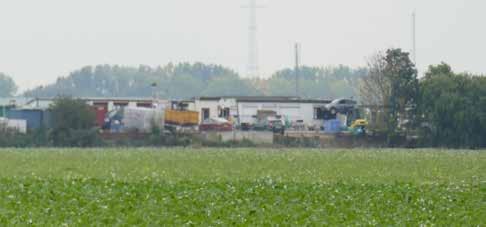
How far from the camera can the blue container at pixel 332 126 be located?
85387 mm

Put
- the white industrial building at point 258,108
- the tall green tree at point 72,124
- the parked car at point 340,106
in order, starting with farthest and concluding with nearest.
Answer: the parked car at point 340,106
the white industrial building at point 258,108
the tall green tree at point 72,124

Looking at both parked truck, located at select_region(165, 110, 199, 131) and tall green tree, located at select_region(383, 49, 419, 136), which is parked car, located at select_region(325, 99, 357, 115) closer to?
tall green tree, located at select_region(383, 49, 419, 136)

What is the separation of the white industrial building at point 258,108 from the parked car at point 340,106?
2.07ft

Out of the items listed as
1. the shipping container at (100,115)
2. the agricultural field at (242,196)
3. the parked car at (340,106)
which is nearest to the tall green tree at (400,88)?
the parked car at (340,106)

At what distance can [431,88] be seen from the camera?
76625 mm

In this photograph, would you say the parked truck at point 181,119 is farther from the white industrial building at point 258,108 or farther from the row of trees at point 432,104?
the row of trees at point 432,104

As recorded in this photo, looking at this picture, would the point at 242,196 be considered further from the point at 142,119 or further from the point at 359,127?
the point at 359,127

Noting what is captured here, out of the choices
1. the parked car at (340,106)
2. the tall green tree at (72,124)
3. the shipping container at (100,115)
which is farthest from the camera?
the parked car at (340,106)

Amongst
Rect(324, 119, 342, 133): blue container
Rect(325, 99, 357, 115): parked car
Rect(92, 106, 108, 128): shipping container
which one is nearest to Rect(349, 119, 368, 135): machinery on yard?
Rect(324, 119, 342, 133): blue container

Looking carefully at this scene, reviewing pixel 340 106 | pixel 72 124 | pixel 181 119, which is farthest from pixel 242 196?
pixel 340 106

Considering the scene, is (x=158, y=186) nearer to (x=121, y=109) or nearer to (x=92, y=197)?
(x=92, y=197)

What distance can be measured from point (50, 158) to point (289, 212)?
29219 mm

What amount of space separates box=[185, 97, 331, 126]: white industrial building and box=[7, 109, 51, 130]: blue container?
13024 millimetres

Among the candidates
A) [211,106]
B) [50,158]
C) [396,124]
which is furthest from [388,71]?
[50,158]
